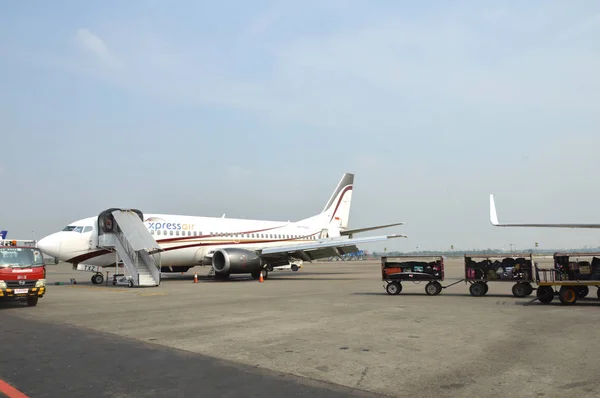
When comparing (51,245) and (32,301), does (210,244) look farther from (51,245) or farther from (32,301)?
(32,301)

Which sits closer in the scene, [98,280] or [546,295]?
[546,295]

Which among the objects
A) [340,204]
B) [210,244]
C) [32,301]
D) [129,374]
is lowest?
[129,374]

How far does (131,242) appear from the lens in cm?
2480

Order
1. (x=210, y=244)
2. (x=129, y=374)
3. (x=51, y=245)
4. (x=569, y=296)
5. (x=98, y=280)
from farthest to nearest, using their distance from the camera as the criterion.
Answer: (x=210, y=244), (x=98, y=280), (x=51, y=245), (x=569, y=296), (x=129, y=374)

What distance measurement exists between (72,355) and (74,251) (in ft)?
63.7

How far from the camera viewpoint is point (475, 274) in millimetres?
17750

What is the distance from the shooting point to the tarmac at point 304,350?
6090 mm

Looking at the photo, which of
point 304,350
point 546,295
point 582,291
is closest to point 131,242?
point 304,350

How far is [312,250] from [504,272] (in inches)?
640

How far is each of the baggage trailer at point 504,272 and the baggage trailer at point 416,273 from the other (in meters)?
1.15

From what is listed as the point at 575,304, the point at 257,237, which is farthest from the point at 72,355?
the point at 257,237

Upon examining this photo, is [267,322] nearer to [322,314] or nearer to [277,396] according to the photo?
[322,314]

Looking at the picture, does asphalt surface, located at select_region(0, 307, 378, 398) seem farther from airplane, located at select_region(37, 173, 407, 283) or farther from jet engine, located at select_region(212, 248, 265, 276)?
jet engine, located at select_region(212, 248, 265, 276)

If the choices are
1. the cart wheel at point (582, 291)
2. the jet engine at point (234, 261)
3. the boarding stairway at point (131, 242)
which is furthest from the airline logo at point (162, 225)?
the cart wheel at point (582, 291)
